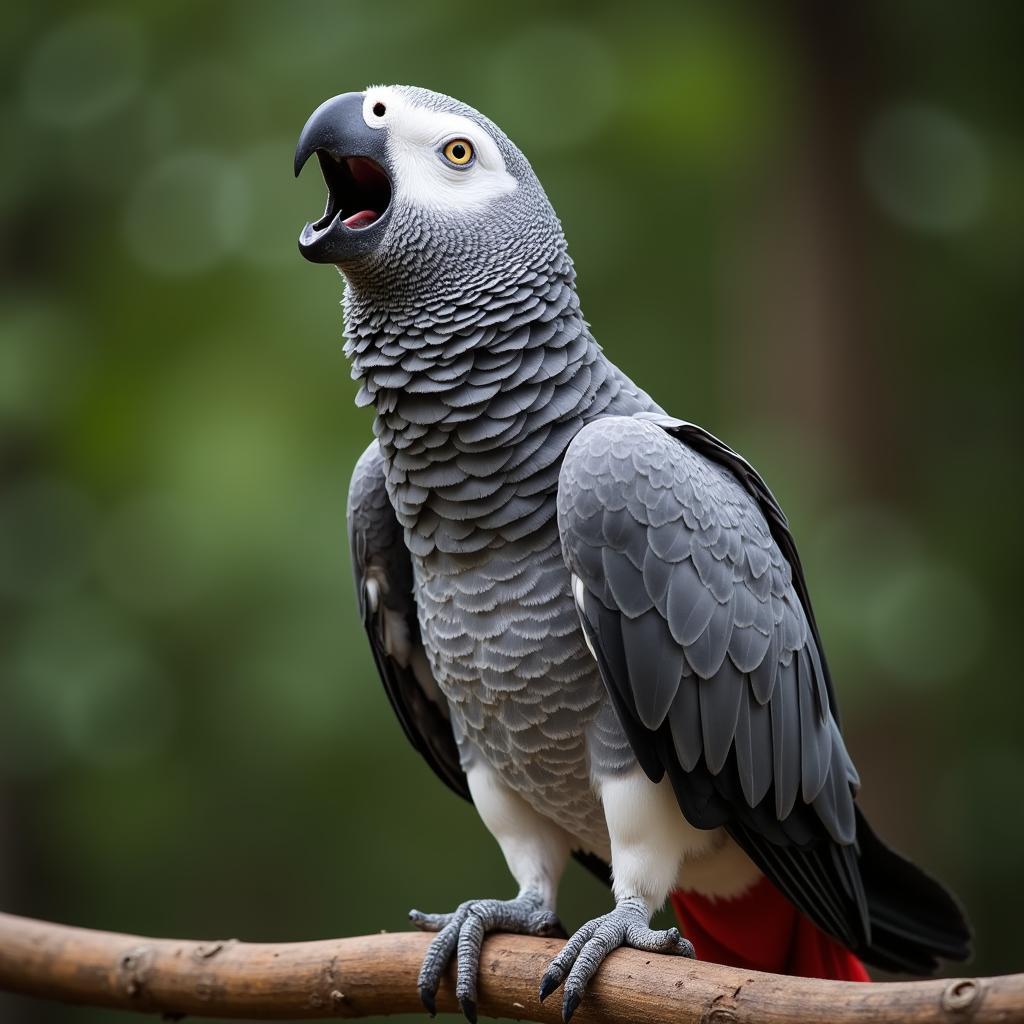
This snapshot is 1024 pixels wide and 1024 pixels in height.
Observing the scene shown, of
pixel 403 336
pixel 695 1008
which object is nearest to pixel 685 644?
pixel 695 1008

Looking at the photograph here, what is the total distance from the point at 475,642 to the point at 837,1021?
2.72ft

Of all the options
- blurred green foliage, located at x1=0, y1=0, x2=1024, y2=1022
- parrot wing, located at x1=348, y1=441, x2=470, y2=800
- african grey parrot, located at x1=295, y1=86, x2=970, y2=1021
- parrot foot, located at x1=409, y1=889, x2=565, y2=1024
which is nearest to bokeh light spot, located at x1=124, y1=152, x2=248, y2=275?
blurred green foliage, located at x1=0, y1=0, x2=1024, y2=1022

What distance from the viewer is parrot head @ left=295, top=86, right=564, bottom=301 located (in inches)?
75.7

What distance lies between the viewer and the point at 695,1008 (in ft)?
5.43

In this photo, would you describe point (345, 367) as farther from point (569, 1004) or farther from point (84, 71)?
point (569, 1004)

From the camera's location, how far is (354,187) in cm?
207

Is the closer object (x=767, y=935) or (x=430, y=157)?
(x=430, y=157)

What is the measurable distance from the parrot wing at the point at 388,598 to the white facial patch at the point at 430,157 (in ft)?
1.69

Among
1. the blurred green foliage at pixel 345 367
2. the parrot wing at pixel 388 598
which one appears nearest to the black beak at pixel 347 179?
the parrot wing at pixel 388 598

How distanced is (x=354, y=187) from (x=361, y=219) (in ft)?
0.44

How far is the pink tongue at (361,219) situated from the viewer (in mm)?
1944

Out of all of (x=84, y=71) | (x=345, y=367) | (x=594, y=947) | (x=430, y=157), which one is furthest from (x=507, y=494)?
(x=84, y=71)

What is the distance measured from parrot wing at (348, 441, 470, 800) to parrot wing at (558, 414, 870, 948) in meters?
0.52

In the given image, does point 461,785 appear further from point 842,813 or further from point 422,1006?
point 842,813
